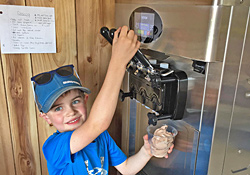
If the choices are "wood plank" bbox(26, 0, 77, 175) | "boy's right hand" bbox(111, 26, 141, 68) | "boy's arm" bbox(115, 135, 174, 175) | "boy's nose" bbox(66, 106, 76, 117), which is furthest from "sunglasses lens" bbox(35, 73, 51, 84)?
"boy's arm" bbox(115, 135, 174, 175)

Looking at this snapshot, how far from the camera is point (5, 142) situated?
1236mm

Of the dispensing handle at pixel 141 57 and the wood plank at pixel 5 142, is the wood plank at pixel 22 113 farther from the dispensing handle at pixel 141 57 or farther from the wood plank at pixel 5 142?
the dispensing handle at pixel 141 57

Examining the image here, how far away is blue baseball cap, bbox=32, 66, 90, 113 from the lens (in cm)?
92

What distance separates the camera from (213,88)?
2.30 feet

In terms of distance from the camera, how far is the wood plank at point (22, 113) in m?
1.17

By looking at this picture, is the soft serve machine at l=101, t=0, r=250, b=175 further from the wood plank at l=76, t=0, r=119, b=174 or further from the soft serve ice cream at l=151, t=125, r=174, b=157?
the wood plank at l=76, t=0, r=119, b=174

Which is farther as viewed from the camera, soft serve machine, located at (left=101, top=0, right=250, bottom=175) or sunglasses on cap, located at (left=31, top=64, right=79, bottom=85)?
sunglasses on cap, located at (left=31, top=64, right=79, bottom=85)

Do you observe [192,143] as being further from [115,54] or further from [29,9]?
[29,9]

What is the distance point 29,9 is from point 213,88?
0.87m

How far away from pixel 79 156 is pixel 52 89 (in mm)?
276

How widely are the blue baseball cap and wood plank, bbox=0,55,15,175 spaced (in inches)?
11.9

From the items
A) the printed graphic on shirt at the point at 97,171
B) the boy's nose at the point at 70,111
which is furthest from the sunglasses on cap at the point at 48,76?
the printed graphic on shirt at the point at 97,171

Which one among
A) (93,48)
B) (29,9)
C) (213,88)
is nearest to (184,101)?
(213,88)

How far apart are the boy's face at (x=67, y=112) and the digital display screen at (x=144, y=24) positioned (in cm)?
35
